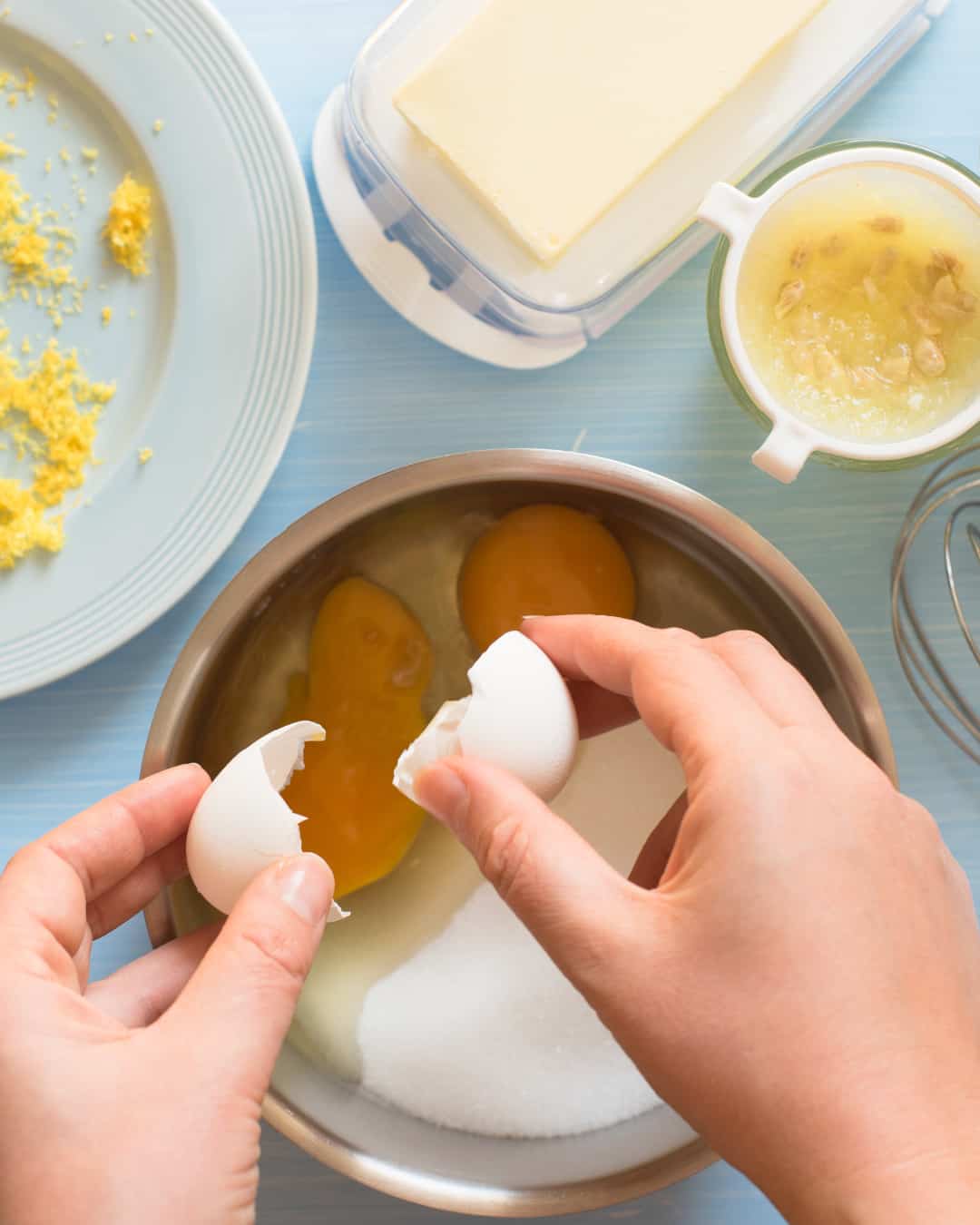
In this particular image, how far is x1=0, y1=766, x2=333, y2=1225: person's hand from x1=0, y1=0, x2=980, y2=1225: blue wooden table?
25 cm

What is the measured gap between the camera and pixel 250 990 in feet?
1.67

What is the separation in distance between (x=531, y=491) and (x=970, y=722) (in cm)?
36

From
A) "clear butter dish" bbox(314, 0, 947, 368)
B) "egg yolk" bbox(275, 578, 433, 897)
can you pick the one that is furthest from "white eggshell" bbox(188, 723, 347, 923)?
"clear butter dish" bbox(314, 0, 947, 368)

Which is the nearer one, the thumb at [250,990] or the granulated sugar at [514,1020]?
the thumb at [250,990]

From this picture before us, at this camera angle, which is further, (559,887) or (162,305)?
(162,305)

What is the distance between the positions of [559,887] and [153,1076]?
20 cm

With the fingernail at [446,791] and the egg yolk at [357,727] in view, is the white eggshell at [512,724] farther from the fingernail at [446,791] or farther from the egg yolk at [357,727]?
the egg yolk at [357,727]

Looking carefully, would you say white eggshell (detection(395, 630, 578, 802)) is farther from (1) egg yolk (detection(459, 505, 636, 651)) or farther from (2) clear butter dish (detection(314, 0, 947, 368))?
(2) clear butter dish (detection(314, 0, 947, 368))

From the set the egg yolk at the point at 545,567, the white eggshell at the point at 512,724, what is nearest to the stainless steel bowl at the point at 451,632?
the egg yolk at the point at 545,567

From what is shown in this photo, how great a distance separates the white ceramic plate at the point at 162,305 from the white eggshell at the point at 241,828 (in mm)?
191

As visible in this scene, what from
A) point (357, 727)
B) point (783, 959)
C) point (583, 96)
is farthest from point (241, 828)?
point (583, 96)

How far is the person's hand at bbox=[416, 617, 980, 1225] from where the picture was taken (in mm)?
482

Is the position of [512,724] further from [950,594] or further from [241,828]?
[950,594]

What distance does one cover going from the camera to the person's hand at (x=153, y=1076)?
49cm
